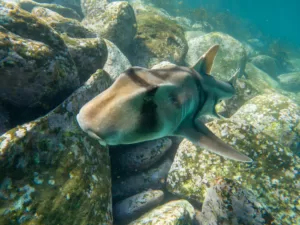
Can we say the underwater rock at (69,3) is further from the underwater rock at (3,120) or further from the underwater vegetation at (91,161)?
the underwater rock at (3,120)

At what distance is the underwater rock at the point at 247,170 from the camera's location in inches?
173

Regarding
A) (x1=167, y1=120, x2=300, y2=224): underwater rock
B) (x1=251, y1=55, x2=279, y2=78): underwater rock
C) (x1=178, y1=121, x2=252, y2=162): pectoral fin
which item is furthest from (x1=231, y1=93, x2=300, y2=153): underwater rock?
(x1=251, y1=55, x2=279, y2=78): underwater rock

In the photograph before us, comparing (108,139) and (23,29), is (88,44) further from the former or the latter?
(108,139)

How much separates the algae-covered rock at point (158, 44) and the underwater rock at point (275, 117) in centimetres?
385

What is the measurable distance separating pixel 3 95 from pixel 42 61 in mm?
878

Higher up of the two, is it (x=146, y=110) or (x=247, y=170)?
(x=146, y=110)

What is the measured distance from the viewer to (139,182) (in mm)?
4902

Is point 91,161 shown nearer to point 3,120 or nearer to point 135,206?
point 135,206

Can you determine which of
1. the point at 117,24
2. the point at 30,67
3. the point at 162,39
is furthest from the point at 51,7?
the point at 30,67

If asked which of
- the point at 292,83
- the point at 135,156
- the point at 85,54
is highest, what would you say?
the point at 85,54

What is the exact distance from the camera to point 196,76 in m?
3.09

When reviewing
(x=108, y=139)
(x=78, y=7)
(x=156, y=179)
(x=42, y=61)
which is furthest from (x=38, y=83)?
(x=78, y=7)

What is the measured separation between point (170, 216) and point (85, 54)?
13.1 ft

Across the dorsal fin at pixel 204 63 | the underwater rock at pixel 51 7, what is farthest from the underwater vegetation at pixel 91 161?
the underwater rock at pixel 51 7
